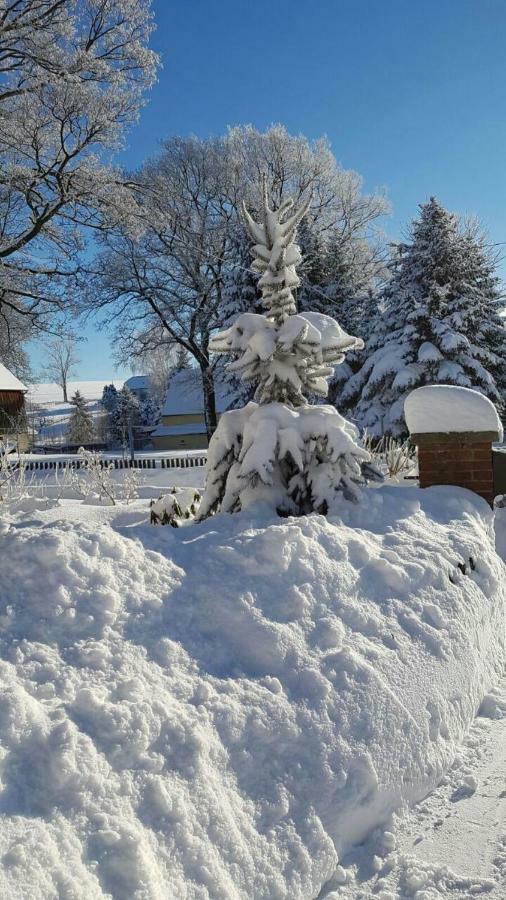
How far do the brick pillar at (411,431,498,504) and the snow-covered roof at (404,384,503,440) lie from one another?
6cm

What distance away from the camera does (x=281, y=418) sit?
12.9 ft

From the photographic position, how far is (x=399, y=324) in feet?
68.7

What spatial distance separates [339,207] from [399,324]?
9.78 m

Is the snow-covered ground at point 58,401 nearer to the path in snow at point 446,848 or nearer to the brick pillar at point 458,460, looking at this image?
the brick pillar at point 458,460

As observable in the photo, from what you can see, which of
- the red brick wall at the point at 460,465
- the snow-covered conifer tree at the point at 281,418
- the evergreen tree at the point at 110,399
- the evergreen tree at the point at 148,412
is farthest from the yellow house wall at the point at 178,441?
the snow-covered conifer tree at the point at 281,418

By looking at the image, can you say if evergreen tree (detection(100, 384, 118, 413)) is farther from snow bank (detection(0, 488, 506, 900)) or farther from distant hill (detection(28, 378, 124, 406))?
snow bank (detection(0, 488, 506, 900))

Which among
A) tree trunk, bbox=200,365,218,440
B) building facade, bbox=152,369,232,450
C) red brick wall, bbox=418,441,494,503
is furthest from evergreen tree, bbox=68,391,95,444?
red brick wall, bbox=418,441,494,503

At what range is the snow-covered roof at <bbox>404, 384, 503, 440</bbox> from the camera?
15.7 ft

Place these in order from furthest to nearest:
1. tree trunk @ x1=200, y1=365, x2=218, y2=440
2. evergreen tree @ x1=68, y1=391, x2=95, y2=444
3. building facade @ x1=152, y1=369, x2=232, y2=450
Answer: evergreen tree @ x1=68, y1=391, x2=95, y2=444 → building facade @ x1=152, y1=369, x2=232, y2=450 → tree trunk @ x1=200, y1=365, x2=218, y2=440

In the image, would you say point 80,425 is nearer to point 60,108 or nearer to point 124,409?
point 124,409

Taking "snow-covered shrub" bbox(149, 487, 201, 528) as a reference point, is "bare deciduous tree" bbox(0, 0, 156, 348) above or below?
above

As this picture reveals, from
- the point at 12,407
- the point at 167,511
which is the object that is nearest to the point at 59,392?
the point at 12,407

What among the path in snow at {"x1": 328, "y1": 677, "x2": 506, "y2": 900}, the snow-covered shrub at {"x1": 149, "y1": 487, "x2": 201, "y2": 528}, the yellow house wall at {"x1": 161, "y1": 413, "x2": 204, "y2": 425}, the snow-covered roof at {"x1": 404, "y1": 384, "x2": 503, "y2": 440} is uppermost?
the yellow house wall at {"x1": 161, "y1": 413, "x2": 204, "y2": 425}

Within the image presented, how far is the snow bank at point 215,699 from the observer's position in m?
1.64
